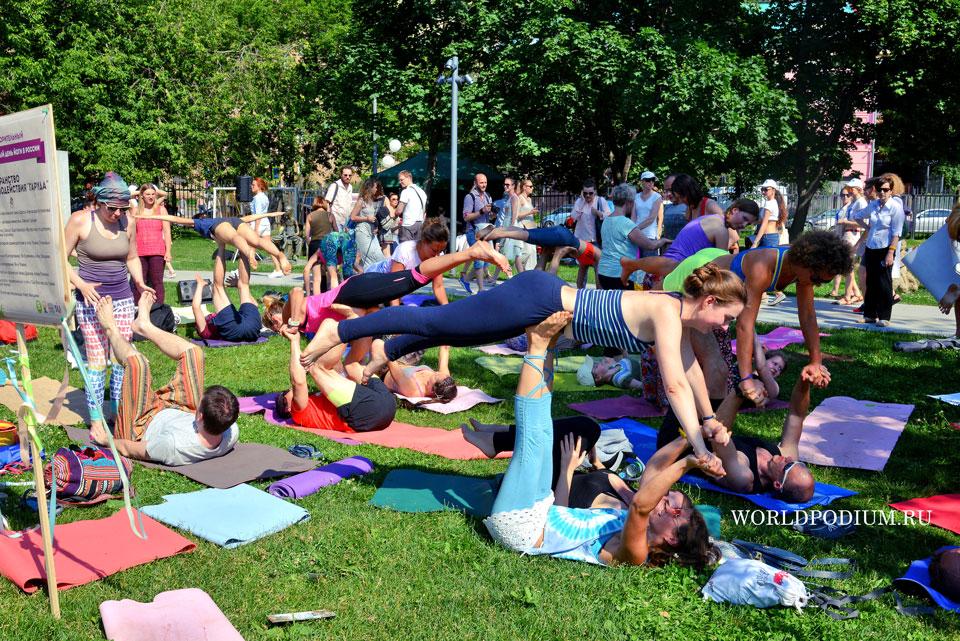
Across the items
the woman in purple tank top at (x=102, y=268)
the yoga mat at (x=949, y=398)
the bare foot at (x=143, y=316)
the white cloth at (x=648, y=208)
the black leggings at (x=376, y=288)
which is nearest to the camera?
the black leggings at (x=376, y=288)

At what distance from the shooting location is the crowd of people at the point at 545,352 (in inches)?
175

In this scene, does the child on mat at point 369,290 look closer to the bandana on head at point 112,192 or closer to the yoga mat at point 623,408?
the bandana on head at point 112,192

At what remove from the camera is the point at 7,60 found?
1044 inches

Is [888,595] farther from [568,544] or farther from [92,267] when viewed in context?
[92,267]

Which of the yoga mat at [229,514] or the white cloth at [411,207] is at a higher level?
the white cloth at [411,207]

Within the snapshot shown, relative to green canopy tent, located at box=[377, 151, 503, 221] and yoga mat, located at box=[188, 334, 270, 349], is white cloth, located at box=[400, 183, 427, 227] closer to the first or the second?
yoga mat, located at box=[188, 334, 270, 349]

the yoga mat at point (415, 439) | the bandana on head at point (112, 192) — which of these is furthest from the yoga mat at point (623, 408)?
the bandana on head at point (112, 192)

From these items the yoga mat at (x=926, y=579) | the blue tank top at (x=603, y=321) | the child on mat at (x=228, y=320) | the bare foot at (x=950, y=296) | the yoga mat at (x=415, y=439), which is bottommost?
the yoga mat at (x=415, y=439)

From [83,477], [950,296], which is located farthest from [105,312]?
[950,296]

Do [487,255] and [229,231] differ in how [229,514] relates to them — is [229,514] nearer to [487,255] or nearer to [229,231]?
[487,255]

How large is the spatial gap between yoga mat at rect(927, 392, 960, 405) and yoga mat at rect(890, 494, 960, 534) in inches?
94.0

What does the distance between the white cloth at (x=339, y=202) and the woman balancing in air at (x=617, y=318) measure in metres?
9.28

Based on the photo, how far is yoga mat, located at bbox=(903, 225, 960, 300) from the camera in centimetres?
712

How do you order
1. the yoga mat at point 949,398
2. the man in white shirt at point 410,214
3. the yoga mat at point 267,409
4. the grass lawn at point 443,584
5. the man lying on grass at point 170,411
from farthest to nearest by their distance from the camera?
the man in white shirt at point 410,214
the yoga mat at point 949,398
the yoga mat at point 267,409
the man lying on grass at point 170,411
the grass lawn at point 443,584
